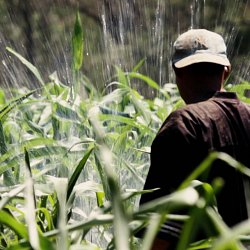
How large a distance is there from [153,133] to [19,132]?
0.45 m

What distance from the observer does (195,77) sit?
115 inches

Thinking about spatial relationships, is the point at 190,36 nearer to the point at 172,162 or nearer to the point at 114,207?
the point at 172,162

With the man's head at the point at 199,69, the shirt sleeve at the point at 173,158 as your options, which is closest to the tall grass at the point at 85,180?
the shirt sleeve at the point at 173,158

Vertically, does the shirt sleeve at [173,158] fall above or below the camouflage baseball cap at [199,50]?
below

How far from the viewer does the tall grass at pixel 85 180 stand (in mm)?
1366

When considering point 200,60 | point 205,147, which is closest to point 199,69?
point 200,60

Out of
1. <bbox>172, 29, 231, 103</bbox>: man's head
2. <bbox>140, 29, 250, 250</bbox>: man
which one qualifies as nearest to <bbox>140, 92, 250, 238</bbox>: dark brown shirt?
<bbox>140, 29, 250, 250</bbox>: man

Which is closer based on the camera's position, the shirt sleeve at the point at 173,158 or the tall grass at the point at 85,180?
the tall grass at the point at 85,180

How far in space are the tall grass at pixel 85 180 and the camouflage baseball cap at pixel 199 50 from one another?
0.26 meters

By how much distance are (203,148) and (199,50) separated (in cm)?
41

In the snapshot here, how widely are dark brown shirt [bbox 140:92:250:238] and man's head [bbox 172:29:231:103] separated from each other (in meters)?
0.13

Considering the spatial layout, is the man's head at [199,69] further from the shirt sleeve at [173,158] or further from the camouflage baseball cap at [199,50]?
the shirt sleeve at [173,158]

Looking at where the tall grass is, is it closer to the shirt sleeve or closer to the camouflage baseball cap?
the shirt sleeve

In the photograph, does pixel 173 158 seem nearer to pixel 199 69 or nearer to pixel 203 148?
pixel 203 148
